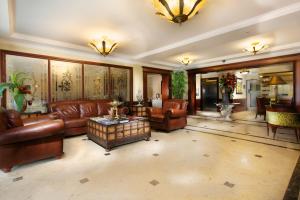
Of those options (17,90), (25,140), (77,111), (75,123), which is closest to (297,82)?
(75,123)

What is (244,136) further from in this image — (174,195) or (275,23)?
(174,195)

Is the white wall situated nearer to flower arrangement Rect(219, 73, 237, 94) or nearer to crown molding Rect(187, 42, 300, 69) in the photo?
crown molding Rect(187, 42, 300, 69)

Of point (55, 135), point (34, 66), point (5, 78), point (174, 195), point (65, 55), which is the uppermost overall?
point (65, 55)

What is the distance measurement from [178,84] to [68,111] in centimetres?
518

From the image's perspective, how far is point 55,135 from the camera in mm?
2812

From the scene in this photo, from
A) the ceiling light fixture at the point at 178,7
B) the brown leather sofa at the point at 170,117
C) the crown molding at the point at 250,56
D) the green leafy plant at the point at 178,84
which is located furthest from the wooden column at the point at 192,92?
the ceiling light fixture at the point at 178,7

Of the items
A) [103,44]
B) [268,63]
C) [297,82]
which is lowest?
[297,82]

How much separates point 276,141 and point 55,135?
4.82m

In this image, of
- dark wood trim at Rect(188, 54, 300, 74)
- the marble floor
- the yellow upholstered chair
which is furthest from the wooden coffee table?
dark wood trim at Rect(188, 54, 300, 74)

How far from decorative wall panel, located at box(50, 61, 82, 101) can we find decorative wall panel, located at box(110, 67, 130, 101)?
1.22 metres

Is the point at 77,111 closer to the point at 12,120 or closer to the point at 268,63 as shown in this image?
the point at 12,120

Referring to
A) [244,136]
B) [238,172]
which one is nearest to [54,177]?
[238,172]

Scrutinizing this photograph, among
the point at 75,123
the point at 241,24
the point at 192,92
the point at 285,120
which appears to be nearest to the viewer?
the point at 241,24

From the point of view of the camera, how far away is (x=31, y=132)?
247cm
